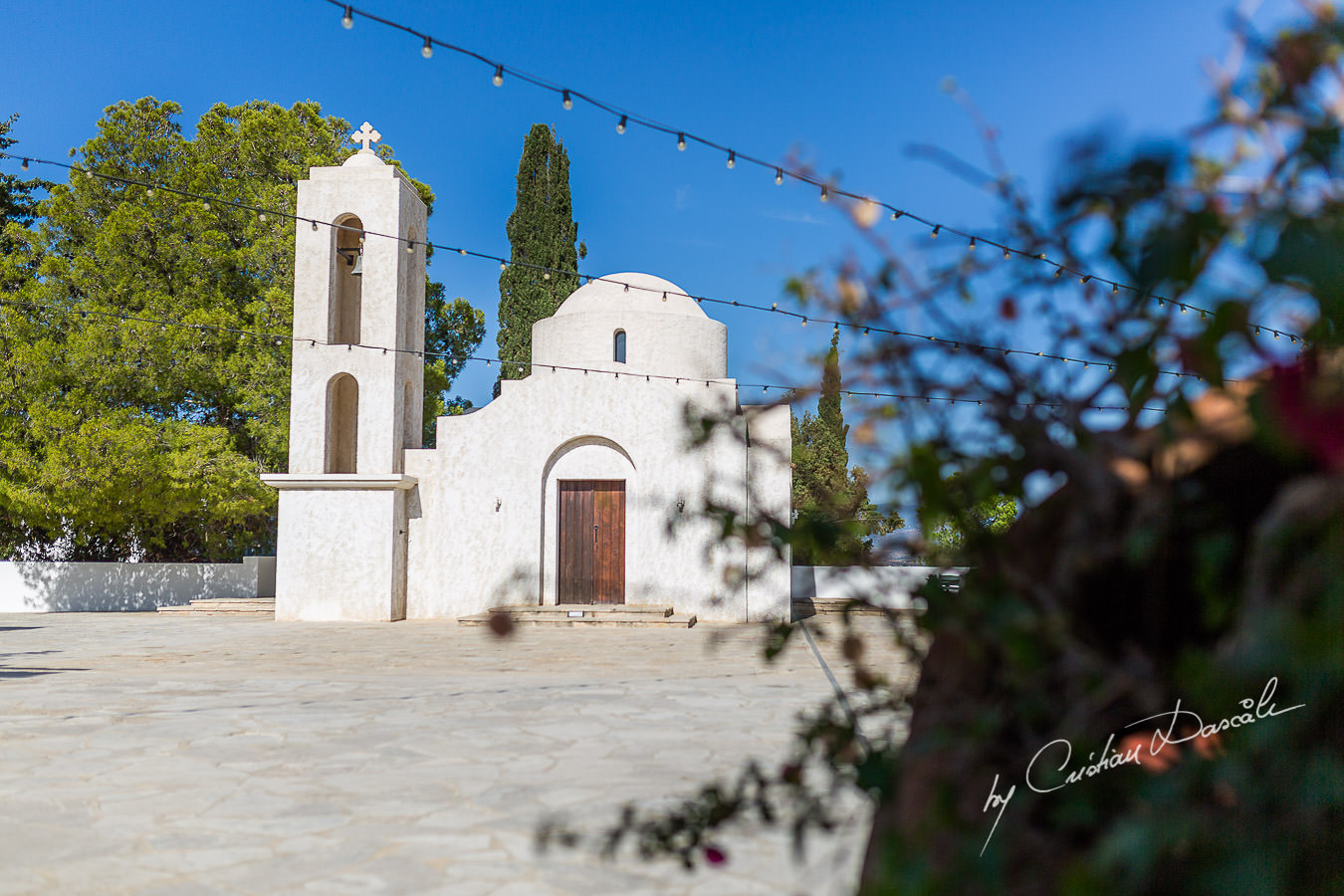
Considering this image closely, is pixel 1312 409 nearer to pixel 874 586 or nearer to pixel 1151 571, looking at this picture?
pixel 1151 571

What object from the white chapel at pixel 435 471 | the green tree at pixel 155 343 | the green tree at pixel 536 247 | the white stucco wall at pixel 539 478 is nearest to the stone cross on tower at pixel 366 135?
the white chapel at pixel 435 471

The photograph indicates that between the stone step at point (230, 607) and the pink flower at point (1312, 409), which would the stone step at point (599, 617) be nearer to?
the stone step at point (230, 607)

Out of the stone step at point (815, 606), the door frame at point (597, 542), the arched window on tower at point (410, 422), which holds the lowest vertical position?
the stone step at point (815, 606)

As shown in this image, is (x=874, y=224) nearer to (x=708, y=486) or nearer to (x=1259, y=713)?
(x=708, y=486)

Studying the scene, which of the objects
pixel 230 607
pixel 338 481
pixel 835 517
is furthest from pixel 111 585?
pixel 835 517

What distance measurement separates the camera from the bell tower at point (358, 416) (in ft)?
51.1

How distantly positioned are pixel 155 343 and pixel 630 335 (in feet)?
31.6

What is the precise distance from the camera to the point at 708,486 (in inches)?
57.8

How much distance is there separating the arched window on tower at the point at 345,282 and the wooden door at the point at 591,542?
470 cm

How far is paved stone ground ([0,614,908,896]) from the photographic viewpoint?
10.8 feet

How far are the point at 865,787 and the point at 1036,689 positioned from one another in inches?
16.3

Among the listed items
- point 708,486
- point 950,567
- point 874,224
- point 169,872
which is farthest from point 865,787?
point 169,872

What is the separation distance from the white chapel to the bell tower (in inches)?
0.9

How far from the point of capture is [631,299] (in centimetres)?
1839
